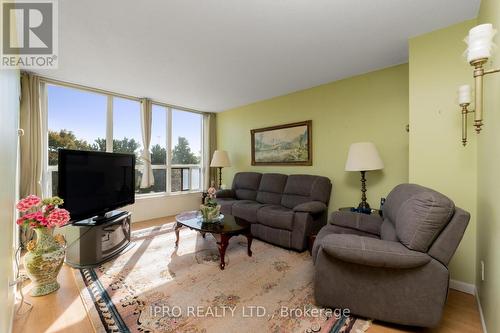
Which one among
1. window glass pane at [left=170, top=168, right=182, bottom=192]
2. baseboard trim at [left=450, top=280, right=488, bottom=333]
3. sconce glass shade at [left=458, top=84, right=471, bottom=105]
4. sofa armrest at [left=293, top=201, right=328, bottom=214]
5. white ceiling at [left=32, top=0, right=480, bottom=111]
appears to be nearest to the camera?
sconce glass shade at [left=458, top=84, right=471, bottom=105]

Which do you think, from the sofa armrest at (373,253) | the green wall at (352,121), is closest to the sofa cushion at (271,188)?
the green wall at (352,121)

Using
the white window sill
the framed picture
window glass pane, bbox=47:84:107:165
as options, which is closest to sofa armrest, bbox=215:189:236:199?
the framed picture

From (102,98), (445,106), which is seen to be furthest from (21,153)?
(445,106)

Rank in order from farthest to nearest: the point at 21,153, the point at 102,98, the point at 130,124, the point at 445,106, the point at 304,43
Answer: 1. the point at 130,124
2. the point at 102,98
3. the point at 21,153
4. the point at 304,43
5. the point at 445,106

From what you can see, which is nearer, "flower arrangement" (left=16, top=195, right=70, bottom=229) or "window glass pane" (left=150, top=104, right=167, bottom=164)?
"flower arrangement" (left=16, top=195, right=70, bottom=229)

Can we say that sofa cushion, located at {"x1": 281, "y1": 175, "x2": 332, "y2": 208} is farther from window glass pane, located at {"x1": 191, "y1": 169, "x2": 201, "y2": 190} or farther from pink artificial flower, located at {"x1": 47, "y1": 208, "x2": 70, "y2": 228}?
pink artificial flower, located at {"x1": 47, "y1": 208, "x2": 70, "y2": 228}

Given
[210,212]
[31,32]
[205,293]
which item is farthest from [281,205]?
[31,32]

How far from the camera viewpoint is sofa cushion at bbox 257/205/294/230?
2986mm

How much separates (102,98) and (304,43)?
11.9 feet

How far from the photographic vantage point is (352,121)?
3338mm

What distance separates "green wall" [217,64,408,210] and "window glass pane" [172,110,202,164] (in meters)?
1.80

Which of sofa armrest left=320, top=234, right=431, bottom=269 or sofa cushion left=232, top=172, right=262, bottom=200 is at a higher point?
sofa cushion left=232, top=172, right=262, bottom=200

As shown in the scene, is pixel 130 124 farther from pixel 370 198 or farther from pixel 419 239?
pixel 419 239

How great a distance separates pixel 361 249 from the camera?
152cm
